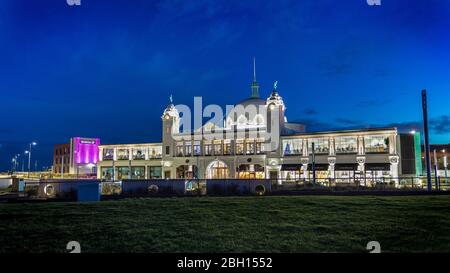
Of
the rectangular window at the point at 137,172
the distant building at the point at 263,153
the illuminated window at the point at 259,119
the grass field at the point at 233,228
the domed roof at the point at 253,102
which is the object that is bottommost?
the grass field at the point at 233,228

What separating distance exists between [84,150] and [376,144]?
69472 mm

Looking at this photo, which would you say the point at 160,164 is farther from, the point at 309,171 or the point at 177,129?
the point at 309,171

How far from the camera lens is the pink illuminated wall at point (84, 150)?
8758cm

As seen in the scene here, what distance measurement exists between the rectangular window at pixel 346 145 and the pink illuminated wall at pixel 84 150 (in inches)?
2341

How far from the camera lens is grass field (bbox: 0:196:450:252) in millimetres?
8094

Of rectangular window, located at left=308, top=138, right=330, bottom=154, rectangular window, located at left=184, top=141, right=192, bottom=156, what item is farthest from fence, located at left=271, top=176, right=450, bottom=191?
rectangular window, located at left=184, top=141, right=192, bottom=156

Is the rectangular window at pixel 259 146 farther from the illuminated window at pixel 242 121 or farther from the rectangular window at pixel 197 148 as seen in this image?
the rectangular window at pixel 197 148

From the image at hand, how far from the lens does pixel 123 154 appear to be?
6869cm

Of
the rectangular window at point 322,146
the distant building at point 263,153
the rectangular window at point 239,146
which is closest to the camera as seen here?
the distant building at point 263,153

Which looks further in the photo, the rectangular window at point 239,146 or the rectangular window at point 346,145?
the rectangular window at point 239,146

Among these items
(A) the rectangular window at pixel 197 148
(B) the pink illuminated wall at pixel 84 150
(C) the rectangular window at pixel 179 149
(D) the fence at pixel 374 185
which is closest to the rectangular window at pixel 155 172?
(C) the rectangular window at pixel 179 149

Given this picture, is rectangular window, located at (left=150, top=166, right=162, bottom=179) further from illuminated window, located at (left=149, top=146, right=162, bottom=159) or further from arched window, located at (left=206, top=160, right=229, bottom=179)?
arched window, located at (left=206, top=160, right=229, bottom=179)

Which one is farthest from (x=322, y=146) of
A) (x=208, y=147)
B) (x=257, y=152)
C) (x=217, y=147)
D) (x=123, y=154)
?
(x=123, y=154)

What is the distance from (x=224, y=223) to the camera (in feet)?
35.4
